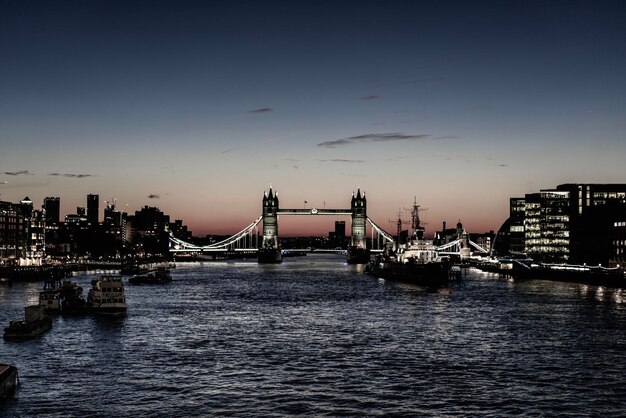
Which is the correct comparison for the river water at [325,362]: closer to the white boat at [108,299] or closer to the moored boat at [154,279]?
the white boat at [108,299]

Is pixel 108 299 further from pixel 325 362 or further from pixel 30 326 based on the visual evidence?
pixel 325 362

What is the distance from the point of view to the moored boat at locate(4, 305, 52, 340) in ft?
183

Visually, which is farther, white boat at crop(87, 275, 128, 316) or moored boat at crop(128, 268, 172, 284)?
moored boat at crop(128, 268, 172, 284)

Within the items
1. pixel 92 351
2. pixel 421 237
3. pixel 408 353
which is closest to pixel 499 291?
pixel 421 237

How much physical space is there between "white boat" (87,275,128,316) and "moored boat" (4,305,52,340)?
10.6 metres

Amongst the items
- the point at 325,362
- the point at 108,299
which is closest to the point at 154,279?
the point at 108,299

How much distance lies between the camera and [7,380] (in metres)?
37.1

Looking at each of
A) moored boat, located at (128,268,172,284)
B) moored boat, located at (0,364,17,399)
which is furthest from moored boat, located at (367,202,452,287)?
moored boat, located at (0,364,17,399)

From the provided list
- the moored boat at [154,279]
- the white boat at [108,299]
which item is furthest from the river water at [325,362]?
the moored boat at [154,279]

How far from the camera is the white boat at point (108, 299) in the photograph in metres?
73.5

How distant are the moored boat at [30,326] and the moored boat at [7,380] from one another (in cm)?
1769

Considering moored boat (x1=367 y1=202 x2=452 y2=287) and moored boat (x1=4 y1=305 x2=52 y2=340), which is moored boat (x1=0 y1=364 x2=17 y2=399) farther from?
moored boat (x1=367 y1=202 x2=452 y2=287)

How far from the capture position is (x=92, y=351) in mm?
50969

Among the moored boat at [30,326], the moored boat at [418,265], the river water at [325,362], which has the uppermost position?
the moored boat at [418,265]
